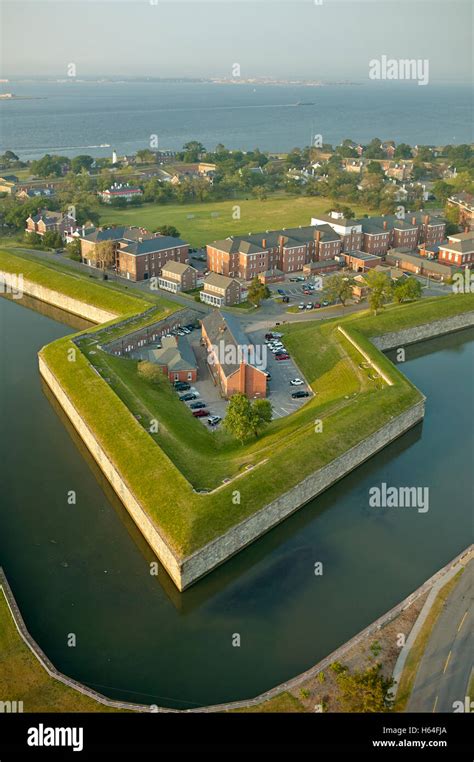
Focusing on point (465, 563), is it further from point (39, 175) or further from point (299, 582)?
point (39, 175)

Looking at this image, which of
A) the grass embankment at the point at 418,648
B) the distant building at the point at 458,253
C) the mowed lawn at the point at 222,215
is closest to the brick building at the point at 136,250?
the mowed lawn at the point at 222,215

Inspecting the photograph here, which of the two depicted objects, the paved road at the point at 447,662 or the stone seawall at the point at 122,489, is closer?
the paved road at the point at 447,662

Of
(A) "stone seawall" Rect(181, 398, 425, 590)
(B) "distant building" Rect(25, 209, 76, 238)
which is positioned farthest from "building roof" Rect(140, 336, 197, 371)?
(B) "distant building" Rect(25, 209, 76, 238)

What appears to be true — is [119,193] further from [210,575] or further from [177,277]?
[210,575]

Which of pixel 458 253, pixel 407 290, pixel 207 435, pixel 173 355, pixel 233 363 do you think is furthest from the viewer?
pixel 458 253

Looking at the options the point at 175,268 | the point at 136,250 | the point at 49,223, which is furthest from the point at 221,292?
the point at 49,223

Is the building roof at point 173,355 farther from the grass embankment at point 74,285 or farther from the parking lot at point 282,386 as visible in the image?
the grass embankment at point 74,285
